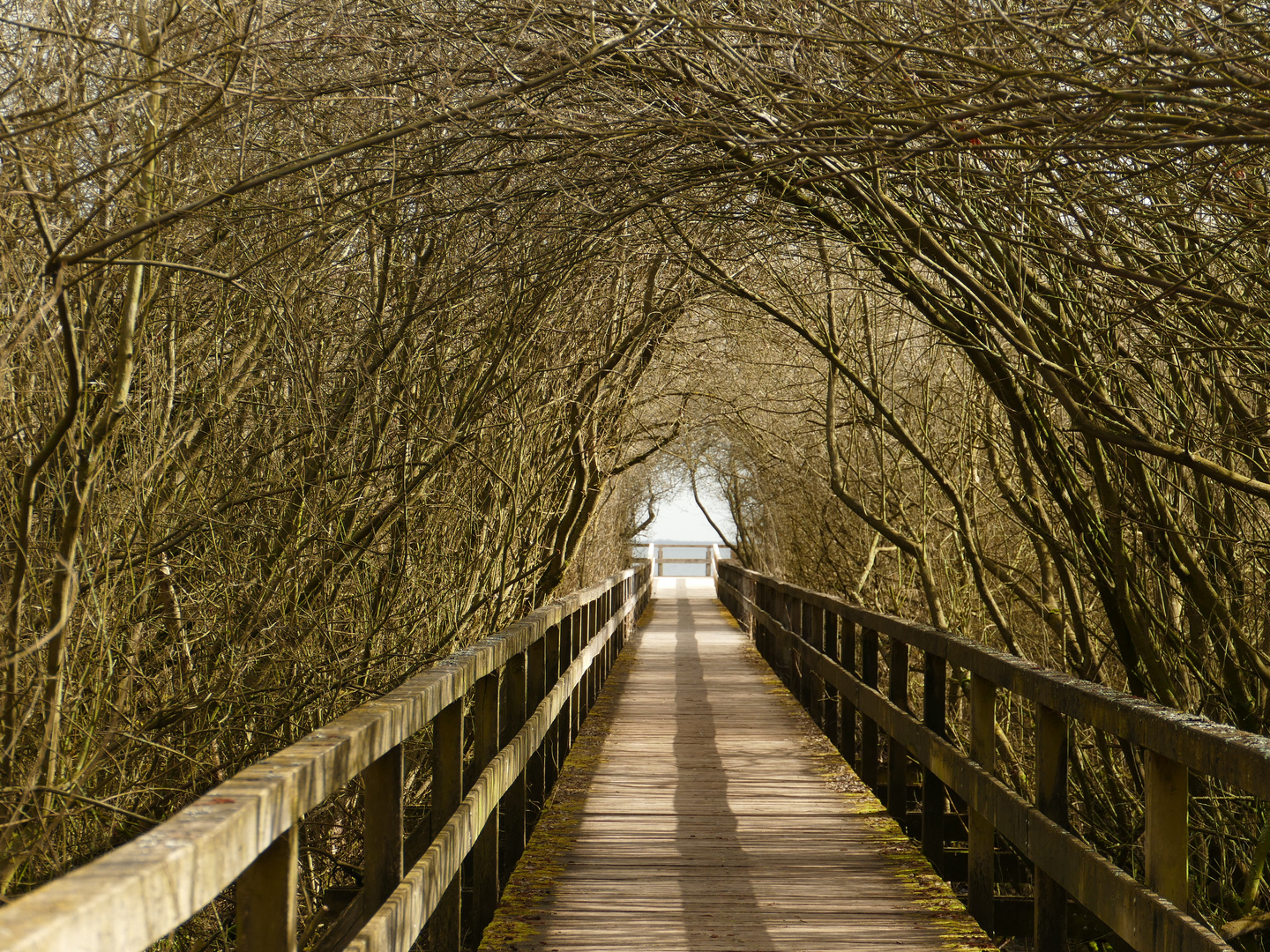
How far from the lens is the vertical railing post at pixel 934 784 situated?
198 inches

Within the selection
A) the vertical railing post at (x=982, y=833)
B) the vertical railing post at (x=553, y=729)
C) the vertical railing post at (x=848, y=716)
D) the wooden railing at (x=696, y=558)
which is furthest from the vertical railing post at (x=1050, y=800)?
the wooden railing at (x=696, y=558)

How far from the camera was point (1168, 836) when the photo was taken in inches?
111

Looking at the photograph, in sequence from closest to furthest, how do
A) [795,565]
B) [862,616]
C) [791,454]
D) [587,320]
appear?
[862,616], [587,320], [791,454], [795,565]

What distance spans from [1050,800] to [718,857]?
1980 millimetres

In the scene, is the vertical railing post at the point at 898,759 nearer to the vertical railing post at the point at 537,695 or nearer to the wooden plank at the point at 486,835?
the vertical railing post at the point at 537,695

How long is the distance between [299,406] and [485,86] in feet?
5.77

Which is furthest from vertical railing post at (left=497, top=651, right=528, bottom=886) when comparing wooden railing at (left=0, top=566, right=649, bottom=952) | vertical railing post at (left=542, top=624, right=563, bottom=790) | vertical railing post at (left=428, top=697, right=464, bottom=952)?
vertical railing post at (left=428, top=697, right=464, bottom=952)

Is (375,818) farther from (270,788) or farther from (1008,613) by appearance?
(1008,613)

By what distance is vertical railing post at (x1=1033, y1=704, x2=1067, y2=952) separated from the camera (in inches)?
140

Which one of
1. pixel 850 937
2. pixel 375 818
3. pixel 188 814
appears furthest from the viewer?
pixel 850 937

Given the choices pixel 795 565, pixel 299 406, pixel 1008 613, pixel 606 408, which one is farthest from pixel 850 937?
pixel 795 565

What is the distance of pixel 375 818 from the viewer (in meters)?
2.85

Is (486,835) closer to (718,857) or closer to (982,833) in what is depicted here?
(718,857)

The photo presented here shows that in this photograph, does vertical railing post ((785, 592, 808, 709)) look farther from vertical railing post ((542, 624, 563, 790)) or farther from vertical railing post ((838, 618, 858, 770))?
vertical railing post ((542, 624, 563, 790))
